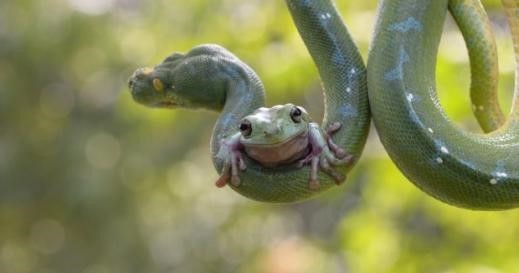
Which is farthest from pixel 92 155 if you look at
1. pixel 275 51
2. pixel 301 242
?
pixel 275 51

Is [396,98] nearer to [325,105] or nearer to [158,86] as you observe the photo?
[325,105]

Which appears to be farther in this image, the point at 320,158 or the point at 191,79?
the point at 191,79

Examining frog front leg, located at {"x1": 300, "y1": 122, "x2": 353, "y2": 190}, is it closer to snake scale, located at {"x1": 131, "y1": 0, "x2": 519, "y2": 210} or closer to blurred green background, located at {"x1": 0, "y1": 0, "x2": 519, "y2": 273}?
snake scale, located at {"x1": 131, "y1": 0, "x2": 519, "y2": 210}

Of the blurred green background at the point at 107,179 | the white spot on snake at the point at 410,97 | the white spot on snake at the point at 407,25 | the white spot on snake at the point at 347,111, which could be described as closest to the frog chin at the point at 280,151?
the white spot on snake at the point at 347,111

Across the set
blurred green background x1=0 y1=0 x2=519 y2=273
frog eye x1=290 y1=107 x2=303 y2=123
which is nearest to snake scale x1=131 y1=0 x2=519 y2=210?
frog eye x1=290 y1=107 x2=303 y2=123

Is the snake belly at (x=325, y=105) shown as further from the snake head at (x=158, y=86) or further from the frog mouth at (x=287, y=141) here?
the snake head at (x=158, y=86)

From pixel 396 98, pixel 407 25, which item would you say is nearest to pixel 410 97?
pixel 396 98
